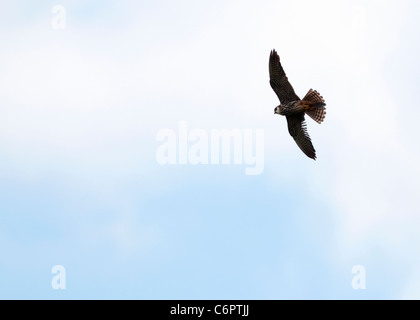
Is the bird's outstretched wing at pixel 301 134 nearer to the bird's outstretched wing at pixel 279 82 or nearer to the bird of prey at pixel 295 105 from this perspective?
the bird of prey at pixel 295 105

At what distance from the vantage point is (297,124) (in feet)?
107

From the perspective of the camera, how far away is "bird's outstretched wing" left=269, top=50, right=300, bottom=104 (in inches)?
1233

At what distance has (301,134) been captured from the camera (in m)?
32.6

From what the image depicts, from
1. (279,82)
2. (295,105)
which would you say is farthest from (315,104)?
(279,82)

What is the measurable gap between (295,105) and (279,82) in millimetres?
868

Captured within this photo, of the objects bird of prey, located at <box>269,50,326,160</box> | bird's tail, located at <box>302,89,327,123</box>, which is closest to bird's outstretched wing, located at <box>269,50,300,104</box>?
bird of prey, located at <box>269,50,326,160</box>

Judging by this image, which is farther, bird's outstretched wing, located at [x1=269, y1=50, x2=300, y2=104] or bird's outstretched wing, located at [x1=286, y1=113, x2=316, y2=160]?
bird's outstretched wing, located at [x1=286, y1=113, x2=316, y2=160]

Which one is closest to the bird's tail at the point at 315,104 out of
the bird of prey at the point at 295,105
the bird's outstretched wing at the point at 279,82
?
the bird of prey at the point at 295,105

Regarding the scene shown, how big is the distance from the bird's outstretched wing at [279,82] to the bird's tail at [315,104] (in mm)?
428

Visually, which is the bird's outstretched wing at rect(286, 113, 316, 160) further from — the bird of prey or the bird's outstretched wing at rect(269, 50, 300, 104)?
the bird's outstretched wing at rect(269, 50, 300, 104)

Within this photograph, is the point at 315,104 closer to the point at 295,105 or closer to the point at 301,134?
the point at 295,105
